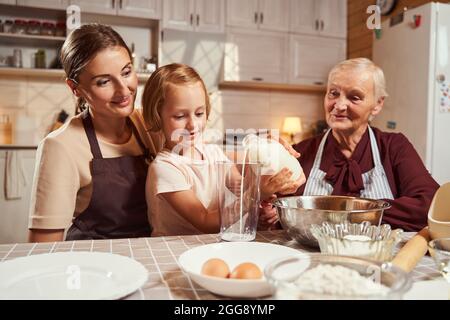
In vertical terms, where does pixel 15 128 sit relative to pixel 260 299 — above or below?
above

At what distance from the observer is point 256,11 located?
12.5 ft

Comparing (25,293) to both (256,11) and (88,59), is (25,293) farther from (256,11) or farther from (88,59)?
(256,11)

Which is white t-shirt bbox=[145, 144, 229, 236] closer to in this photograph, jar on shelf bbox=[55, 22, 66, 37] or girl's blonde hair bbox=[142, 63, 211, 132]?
girl's blonde hair bbox=[142, 63, 211, 132]

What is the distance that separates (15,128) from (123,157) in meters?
2.49

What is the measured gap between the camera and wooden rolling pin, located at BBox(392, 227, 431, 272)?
0.70m

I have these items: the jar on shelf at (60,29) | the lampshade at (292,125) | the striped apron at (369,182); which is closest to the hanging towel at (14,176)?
the jar on shelf at (60,29)

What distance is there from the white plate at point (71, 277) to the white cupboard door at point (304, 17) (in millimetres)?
3595

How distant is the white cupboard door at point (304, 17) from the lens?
3930 millimetres

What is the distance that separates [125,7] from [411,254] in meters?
3.27

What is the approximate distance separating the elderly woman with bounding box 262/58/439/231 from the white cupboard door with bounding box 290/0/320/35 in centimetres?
258

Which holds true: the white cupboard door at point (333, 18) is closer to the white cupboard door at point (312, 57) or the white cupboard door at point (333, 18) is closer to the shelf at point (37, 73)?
the white cupboard door at point (312, 57)

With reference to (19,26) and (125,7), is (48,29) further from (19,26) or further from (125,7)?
(125,7)

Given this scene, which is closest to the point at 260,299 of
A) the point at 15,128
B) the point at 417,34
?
the point at 417,34
